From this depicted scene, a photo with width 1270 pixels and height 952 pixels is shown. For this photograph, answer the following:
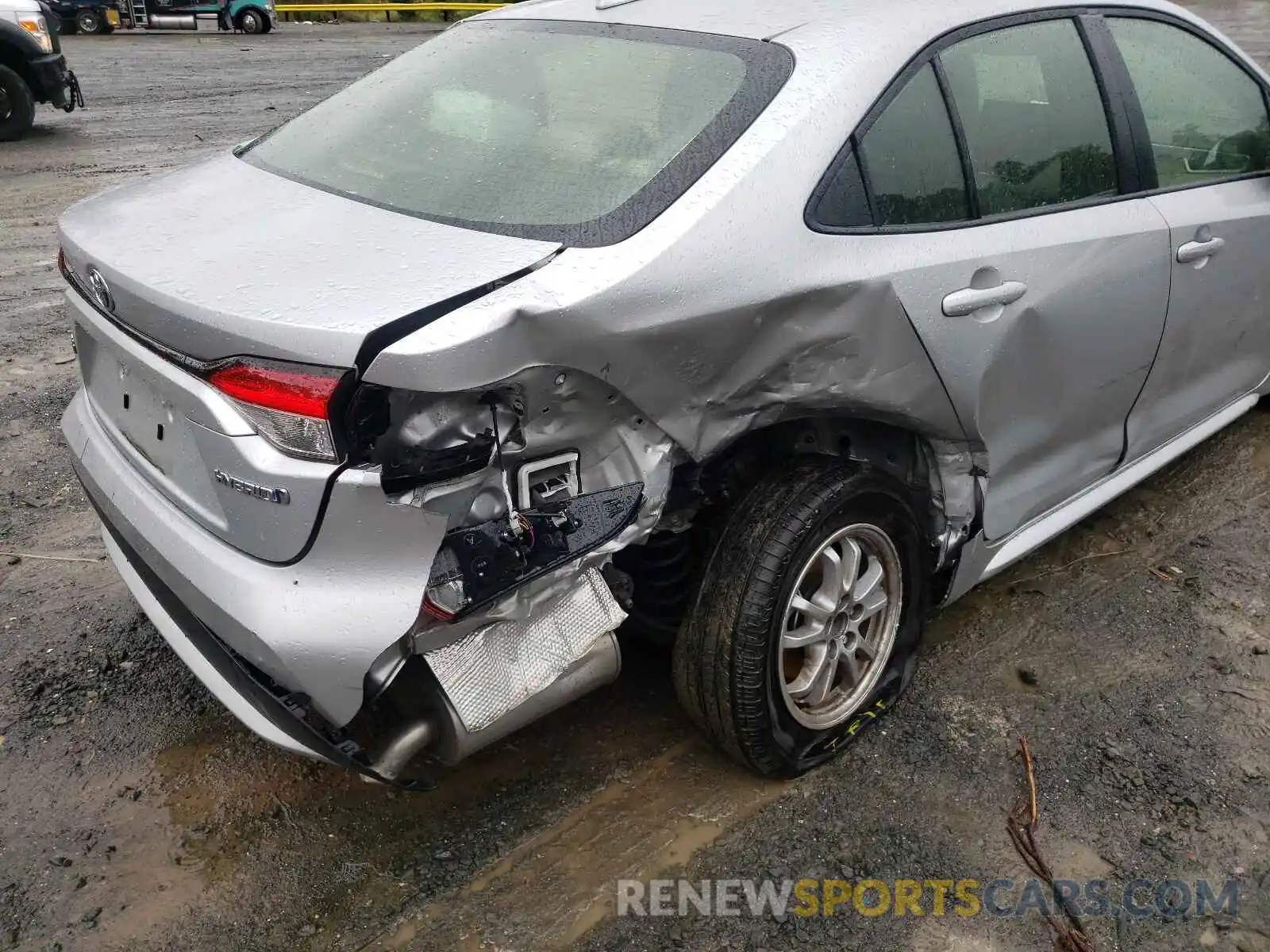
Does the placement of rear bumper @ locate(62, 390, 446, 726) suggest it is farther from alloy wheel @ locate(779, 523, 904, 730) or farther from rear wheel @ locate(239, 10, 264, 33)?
rear wheel @ locate(239, 10, 264, 33)

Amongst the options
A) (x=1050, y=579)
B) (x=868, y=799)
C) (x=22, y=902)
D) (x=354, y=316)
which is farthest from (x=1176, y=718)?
(x=22, y=902)

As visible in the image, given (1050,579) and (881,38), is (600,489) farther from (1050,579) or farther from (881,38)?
(1050,579)

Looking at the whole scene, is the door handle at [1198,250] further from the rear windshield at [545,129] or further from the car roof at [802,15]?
the rear windshield at [545,129]

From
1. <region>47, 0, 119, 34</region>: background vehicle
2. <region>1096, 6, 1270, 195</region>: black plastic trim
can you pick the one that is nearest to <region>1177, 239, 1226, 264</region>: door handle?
<region>1096, 6, 1270, 195</region>: black plastic trim

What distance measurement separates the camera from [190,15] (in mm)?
21156

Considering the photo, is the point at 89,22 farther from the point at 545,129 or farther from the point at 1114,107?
the point at 1114,107

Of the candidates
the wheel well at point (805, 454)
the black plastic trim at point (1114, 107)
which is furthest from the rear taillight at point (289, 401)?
the black plastic trim at point (1114, 107)

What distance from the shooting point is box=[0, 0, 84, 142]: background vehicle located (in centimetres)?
962

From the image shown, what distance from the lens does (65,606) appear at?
3.16 metres

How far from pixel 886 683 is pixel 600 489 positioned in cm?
113

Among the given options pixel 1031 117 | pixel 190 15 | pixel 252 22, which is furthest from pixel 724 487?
pixel 190 15

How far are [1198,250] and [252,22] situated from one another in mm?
22081

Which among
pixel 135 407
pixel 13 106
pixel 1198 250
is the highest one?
pixel 1198 250

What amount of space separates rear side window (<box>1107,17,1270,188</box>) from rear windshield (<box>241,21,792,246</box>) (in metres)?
1.33
